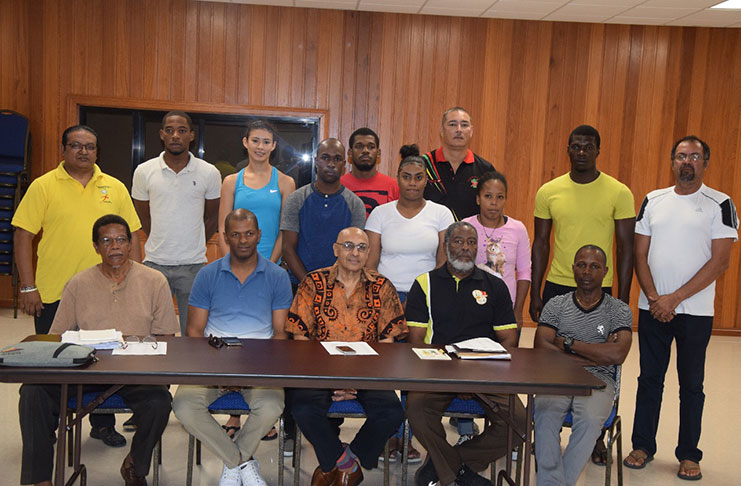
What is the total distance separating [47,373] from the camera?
255 cm

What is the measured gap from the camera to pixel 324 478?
334 cm

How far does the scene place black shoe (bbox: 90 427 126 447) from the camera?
3.87m

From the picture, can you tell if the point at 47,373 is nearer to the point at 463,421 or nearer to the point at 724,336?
the point at 463,421

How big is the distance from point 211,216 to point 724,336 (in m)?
6.28

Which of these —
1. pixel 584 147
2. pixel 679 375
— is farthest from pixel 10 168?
pixel 679 375

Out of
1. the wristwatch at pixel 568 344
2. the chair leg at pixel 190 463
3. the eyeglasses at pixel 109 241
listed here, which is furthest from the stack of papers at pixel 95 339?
the wristwatch at pixel 568 344

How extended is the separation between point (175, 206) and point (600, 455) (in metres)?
2.92

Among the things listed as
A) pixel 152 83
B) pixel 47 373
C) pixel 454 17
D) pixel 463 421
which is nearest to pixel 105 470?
pixel 47 373

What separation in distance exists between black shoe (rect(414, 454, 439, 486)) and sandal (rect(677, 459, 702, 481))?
1444mm

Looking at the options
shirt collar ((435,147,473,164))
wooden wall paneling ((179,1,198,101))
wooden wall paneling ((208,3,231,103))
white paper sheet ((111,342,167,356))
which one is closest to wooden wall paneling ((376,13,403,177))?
wooden wall paneling ((208,3,231,103))

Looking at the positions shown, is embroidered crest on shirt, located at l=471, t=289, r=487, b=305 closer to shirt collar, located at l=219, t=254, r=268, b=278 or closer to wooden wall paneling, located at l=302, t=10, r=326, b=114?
shirt collar, located at l=219, t=254, r=268, b=278

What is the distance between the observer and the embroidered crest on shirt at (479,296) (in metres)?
3.46

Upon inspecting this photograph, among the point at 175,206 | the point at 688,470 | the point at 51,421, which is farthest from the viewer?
the point at 175,206

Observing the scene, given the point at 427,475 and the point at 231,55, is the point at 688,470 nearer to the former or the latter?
the point at 427,475
